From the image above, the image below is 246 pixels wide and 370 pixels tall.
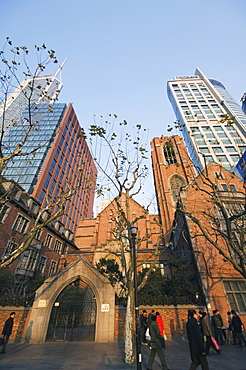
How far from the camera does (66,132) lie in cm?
5975

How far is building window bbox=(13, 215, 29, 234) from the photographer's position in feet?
62.6

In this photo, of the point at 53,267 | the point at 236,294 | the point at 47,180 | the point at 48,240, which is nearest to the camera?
the point at 236,294

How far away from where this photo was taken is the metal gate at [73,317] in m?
11.1

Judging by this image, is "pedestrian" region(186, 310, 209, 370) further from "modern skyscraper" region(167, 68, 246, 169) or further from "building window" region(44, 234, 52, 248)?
"modern skyscraper" region(167, 68, 246, 169)

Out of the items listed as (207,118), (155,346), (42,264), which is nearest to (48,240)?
(42,264)

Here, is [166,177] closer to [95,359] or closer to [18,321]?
[18,321]

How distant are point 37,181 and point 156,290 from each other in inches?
1493

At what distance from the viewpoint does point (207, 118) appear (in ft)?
223

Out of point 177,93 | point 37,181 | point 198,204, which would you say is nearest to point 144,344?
point 198,204

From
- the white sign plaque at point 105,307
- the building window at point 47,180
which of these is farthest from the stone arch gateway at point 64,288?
the building window at point 47,180

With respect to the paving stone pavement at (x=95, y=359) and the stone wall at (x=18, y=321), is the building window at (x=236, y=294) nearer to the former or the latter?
the paving stone pavement at (x=95, y=359)

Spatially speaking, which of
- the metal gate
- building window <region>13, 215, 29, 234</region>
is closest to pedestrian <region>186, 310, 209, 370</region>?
the metal gate

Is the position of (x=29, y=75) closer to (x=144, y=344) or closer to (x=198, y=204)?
(x=144, y=344)

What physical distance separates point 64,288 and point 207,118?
73.7 meters
